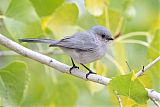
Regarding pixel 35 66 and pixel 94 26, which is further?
pixel 35 66

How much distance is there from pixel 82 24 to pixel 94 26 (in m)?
0.07

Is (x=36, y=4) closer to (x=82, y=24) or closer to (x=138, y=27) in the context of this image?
(x=82, y=24)

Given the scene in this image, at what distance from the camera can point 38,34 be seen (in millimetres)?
2303

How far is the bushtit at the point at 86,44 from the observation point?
7.82 ft

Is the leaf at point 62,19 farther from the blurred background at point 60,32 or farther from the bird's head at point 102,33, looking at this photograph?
the bird's head at point 102,33

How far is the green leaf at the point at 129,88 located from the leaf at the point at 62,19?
0.63m

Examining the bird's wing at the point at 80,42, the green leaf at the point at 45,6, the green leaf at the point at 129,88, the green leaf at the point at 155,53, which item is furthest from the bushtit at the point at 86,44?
the green leaf at the point at 129,88

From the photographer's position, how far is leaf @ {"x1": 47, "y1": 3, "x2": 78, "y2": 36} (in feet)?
7.70

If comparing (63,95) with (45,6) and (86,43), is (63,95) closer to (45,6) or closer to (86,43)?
(86,43)

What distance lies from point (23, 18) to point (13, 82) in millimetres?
309

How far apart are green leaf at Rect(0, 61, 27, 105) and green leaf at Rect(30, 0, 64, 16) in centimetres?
29

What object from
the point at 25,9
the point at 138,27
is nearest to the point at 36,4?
the point at 25,9

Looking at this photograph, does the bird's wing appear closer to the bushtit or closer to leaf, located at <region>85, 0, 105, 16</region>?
the bushtit

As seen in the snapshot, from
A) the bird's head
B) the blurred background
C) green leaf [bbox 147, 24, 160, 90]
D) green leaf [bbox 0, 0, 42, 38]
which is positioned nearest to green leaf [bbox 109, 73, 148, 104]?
the blurred background
